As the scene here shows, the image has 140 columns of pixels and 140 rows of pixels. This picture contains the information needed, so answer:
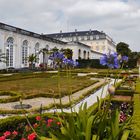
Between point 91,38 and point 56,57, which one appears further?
point 91,38

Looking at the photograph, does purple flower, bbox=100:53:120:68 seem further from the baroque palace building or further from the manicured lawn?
the baroque palace building

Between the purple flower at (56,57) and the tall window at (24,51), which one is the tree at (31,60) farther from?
the purple flower at (56,57)

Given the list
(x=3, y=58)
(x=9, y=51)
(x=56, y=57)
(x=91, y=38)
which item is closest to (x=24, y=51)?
(x=9, y=51)

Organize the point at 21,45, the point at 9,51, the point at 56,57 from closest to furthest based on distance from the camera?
the point at 56,57, the point at 9,51, the point at 21,45

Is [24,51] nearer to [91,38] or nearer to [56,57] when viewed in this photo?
[56,57]

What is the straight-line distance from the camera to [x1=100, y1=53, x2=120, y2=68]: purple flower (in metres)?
3.41

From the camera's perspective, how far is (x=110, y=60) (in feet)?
11.3

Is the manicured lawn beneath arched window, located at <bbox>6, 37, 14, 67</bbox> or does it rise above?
beneath

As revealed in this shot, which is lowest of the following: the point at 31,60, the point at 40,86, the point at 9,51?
the point at 40,86

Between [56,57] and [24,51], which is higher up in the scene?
[24,51]

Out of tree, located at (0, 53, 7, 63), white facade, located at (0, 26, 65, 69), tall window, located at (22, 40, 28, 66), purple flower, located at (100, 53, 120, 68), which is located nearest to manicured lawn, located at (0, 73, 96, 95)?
purple flower, located at (100, 53, 120, 68)

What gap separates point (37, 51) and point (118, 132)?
5130 centimetres

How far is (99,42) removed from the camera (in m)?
93.2

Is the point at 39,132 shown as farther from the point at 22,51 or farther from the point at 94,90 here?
the point at 22,51
